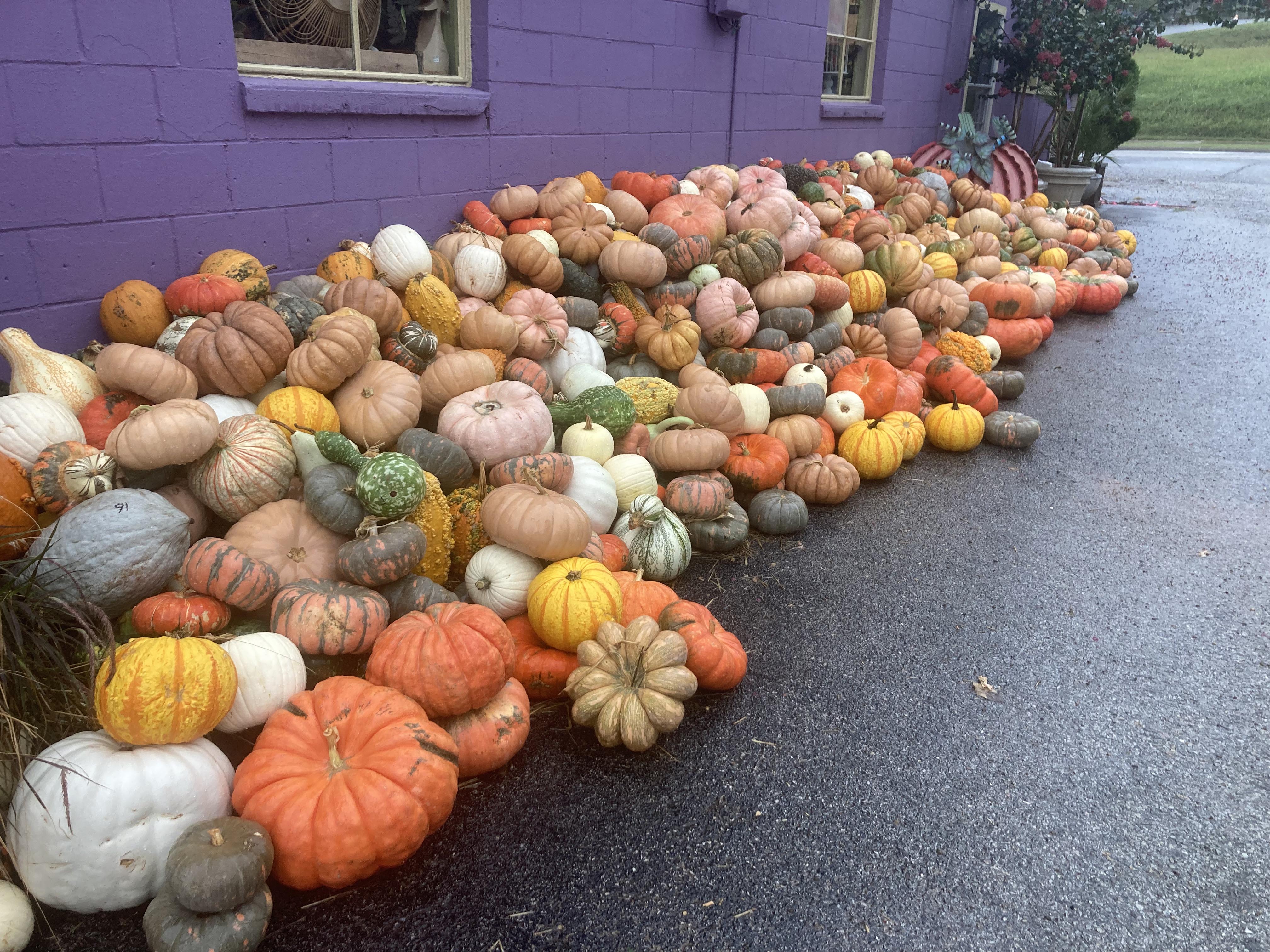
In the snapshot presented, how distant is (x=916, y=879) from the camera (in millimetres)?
2334

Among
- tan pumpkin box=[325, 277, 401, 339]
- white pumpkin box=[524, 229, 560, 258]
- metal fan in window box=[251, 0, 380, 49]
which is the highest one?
metal fan in window box=[251, 0, 380, 49]

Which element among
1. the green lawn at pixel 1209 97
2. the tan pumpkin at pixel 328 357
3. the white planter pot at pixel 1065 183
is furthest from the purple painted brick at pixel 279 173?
the green lawn at pixel 1209 97

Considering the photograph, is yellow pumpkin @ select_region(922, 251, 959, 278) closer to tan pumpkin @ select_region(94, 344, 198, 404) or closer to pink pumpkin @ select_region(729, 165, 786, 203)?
pink pumpkin @ select_region(729, 165, 786, 203)

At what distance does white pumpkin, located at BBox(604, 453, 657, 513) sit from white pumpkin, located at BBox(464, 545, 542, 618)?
87 cm

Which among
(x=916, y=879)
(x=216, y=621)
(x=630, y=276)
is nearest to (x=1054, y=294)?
(x=630, y=276)

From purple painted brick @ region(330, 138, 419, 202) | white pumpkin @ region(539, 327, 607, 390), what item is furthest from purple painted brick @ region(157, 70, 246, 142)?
white pumpkin @ region(539, 327, 607, 390)

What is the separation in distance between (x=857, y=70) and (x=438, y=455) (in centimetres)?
971

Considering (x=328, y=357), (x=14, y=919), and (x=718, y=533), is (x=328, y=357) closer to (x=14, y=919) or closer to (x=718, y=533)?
(x=718, y=533)

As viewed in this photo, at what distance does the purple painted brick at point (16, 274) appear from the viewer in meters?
3.40

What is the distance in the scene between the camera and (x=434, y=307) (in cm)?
451

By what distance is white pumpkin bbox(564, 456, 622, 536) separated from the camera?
12.4 ft

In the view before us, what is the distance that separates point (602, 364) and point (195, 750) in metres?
3.32

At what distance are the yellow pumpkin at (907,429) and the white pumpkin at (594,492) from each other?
2.17 metres

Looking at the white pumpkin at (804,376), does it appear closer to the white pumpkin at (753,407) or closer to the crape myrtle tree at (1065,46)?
the white pumpkin at (753,407)
